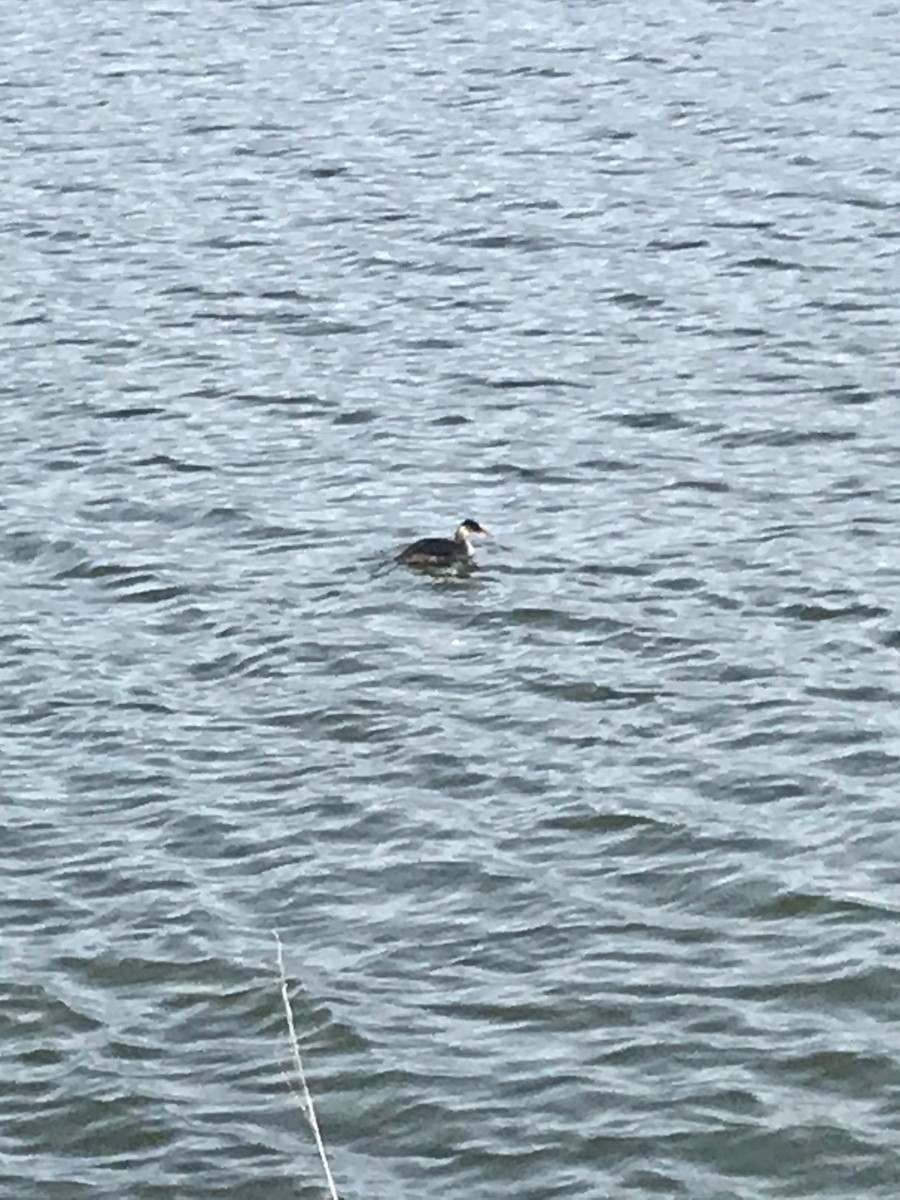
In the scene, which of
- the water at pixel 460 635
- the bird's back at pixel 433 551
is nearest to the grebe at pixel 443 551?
the bird's back at pixel 433 551

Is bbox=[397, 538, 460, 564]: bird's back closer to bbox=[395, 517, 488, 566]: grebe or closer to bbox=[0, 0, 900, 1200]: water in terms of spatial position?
bbox=[395, 517, 488, 566]: grebe

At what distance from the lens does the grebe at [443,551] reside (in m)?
16.0

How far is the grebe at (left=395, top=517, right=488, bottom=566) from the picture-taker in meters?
16.0

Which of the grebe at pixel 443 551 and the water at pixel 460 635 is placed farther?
the grebe at pixel 443 551

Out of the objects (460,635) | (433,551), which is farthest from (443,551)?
(460,635)

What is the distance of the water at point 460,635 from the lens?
1110cm

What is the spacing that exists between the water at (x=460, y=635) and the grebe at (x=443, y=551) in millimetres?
205

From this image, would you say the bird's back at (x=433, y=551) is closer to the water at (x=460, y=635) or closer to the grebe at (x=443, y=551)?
the grebe at (x=443, y=551)

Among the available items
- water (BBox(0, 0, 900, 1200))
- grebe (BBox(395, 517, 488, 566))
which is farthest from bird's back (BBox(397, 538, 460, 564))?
water (BBox(0, 0, 900, 1200))

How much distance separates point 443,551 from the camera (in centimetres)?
1599

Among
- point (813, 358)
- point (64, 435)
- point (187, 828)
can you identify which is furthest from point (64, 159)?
point (187, 828)

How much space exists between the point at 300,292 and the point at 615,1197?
12.5 metres

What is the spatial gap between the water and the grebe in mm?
205

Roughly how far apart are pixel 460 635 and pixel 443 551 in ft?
1.88
